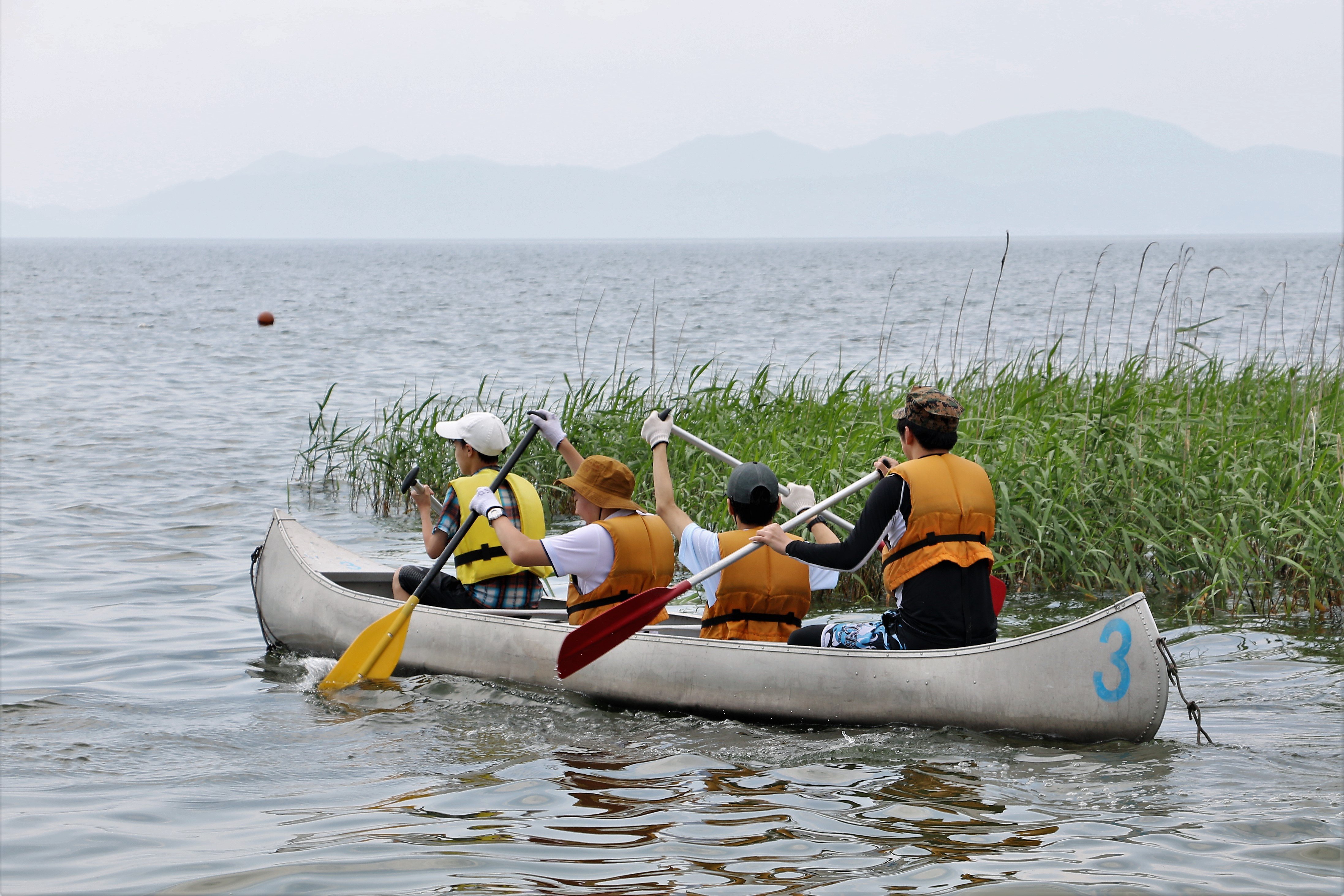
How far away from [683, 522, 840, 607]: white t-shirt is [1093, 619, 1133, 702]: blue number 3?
3.80 feet

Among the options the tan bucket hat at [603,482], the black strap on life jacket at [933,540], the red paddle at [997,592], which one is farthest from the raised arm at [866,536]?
the tan bucket hat at [603,482]

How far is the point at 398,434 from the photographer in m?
12.0

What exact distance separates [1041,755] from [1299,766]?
0.97 meters

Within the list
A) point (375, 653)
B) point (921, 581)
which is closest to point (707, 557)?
point (921, 581)

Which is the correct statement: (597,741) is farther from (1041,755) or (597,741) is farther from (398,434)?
(398,434)

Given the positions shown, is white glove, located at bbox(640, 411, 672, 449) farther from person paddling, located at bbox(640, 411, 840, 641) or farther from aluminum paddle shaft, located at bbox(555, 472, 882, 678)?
aluminum paddle shaft, located at bbox(555, 472, 882, 678)

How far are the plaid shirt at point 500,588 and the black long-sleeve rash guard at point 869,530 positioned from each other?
2207 mm

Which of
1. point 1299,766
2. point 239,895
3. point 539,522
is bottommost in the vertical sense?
point 239,895

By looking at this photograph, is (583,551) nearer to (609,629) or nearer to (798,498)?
(609,629)

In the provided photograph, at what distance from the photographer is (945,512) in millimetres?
4949

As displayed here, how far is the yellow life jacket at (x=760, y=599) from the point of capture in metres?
5.66

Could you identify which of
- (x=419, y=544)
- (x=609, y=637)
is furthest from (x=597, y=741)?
(x=419, y=544)

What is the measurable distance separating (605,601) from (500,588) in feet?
3.25

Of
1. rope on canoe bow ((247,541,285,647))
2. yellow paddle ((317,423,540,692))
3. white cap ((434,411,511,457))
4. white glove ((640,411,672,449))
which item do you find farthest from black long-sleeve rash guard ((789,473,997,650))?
rope on canoe bow ((247,541,285,647))
